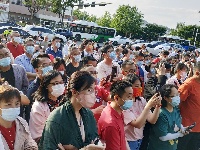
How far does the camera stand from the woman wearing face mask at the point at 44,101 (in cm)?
331

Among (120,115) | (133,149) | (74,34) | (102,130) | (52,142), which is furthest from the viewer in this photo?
(74,34)

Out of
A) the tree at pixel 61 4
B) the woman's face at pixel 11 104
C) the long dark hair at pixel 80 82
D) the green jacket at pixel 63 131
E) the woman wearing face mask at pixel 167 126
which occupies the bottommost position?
the woman wearing face mask at pixel 167 126

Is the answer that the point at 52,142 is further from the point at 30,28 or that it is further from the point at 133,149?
the point at 30,28

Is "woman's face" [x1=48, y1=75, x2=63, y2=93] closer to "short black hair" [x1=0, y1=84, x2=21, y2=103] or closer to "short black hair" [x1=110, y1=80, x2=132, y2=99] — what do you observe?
"short black hair" [x1=110, y1=80, x2=132, y2=99]

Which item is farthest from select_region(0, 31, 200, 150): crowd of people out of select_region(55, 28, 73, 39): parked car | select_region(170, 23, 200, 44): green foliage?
select_region(170, 23, 200, 44): green foliage

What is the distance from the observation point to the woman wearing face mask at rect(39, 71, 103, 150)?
2.57m

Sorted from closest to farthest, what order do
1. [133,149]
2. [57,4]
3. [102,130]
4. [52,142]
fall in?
[52,142]
[102,130]
[133,149]
[57,4]

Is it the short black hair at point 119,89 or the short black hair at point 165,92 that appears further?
the short black hair at point 165,92

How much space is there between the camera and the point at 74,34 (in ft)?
132

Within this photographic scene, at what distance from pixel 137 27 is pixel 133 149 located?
58.1m

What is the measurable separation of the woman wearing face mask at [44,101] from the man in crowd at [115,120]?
597 millimetres

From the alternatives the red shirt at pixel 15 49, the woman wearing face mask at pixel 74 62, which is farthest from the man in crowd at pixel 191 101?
the red shirt at pixel 15 49

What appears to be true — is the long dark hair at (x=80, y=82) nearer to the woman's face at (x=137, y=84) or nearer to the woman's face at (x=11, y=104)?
the woman's face at (x=11, y=104)

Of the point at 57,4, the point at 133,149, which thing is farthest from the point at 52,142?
the point at 57,4
